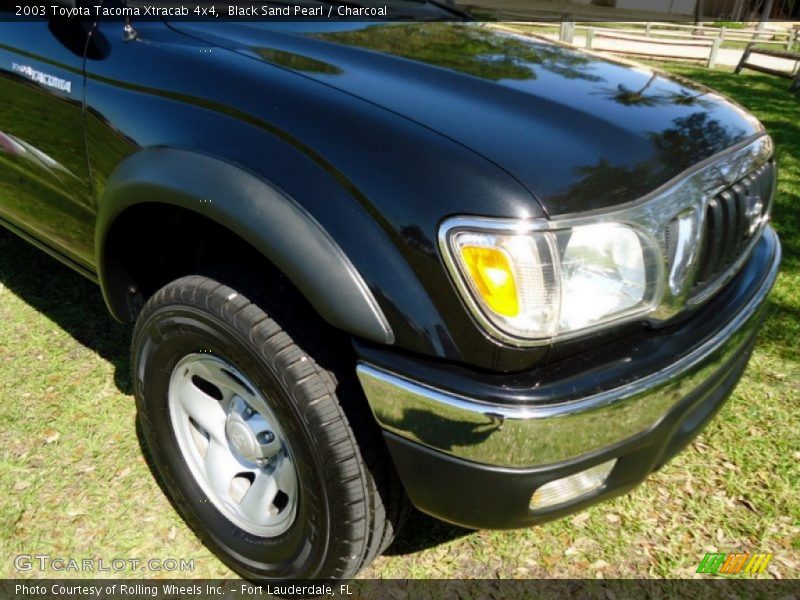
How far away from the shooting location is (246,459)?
6.70ft

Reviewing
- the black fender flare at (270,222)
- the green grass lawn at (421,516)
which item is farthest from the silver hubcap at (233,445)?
the black fender flare at (270,222)

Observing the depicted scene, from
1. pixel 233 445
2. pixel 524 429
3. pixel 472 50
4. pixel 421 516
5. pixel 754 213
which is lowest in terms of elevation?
pixel 421 516

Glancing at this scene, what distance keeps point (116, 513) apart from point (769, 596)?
2008mm

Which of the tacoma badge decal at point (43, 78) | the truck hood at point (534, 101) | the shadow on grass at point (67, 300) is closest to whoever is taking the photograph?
the truck hood at point (534, 101)

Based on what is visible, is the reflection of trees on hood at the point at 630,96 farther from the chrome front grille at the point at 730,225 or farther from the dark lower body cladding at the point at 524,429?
the dark lower body cladding at the point at 524,429

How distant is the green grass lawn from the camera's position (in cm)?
220

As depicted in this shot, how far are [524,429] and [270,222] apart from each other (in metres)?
0.71

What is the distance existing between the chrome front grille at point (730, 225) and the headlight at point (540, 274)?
33 centimetres

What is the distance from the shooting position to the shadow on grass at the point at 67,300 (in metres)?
3.14

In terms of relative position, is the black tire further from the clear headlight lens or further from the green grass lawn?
the clear headlight lens

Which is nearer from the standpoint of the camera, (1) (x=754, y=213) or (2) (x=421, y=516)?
(1) (x=754, y=213)

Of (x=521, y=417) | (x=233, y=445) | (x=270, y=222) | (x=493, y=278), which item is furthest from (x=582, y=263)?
(x=233, y=445)

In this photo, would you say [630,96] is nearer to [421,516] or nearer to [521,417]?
[521,417]

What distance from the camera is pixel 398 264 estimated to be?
1493 millimetres
